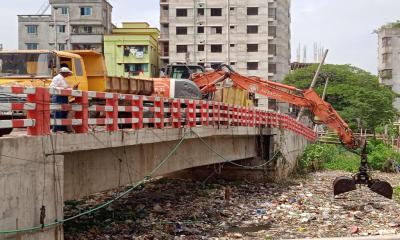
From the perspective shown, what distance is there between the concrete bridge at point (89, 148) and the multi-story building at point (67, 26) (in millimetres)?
46478

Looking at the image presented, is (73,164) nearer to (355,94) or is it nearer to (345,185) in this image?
(345,185)

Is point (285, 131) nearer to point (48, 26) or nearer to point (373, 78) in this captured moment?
point (373, 78)

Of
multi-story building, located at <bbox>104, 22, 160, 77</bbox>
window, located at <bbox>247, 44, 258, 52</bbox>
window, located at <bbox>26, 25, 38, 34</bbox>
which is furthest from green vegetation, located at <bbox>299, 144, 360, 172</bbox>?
window, located at <bbox>26, 25, 38, 34</bbox>

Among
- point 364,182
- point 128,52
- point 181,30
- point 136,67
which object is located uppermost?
point 181,30

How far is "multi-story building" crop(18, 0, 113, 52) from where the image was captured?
6366 centimetres

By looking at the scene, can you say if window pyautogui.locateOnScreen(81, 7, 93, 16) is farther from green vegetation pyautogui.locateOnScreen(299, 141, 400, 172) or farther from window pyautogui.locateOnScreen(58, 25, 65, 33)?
green vegetation pyautogui.locateOnScreen(299, 141, 400, 172)

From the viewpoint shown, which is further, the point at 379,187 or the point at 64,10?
the point at 64,10

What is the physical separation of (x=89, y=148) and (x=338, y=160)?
2728cm

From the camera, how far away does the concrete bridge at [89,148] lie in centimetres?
830

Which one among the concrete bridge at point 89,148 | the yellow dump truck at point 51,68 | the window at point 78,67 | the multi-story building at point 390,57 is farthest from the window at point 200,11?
the window at point 78,67

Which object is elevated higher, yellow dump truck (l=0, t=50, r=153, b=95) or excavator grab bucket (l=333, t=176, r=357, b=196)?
yellow dump truck (l=0, t=50, r=153, b=95)

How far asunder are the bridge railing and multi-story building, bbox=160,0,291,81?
45.6 meters

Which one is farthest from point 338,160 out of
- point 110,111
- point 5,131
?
point 5,131

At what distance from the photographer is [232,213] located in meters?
18.1
